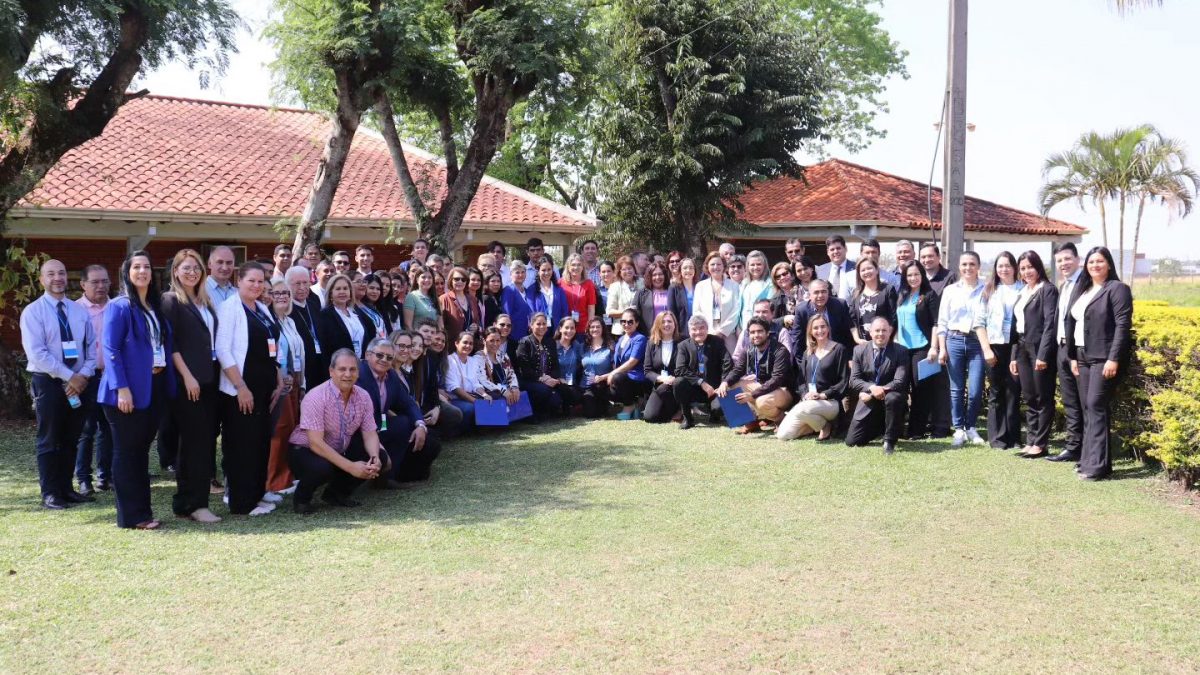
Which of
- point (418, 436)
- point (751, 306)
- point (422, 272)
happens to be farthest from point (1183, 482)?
point (422, 272)

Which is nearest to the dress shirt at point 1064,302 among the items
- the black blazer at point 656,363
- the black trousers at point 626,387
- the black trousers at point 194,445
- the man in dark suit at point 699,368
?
the man in dark suit at point 699,368

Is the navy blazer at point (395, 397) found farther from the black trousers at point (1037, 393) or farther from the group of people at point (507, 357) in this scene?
the black trousers at point (1037, 393)

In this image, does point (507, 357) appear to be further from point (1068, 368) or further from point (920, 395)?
point (1068, 368)

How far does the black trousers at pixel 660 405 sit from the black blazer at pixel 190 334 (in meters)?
5.03

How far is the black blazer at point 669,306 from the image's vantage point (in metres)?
10.6

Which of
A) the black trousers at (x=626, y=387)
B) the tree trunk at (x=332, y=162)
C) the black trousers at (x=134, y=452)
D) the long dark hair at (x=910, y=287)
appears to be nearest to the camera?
the black trousers at (x=134, y=452)

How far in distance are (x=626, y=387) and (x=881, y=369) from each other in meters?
2.85

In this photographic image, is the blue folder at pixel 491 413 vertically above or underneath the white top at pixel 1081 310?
underneath

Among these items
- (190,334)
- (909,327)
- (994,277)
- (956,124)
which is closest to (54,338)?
(190,334)

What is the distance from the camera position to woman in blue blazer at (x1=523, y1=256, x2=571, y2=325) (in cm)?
1075

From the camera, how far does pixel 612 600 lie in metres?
4.70

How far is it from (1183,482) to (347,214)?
521 inches

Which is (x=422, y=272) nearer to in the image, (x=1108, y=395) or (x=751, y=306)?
(x=751, y=306)

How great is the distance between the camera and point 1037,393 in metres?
8.07
